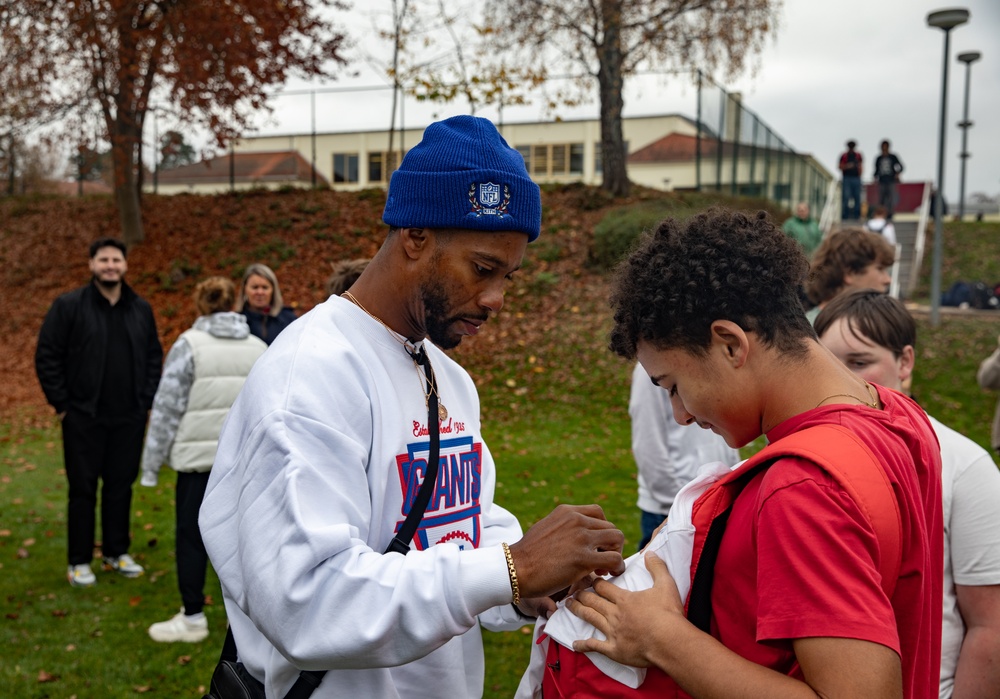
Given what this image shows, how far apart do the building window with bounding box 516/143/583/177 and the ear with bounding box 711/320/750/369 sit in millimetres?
20314

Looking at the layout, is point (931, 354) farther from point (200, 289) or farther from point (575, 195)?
point (200, 289)

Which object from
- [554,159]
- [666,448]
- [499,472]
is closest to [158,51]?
[554,159]

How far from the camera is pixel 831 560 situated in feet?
4.65

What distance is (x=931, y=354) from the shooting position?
1424 cm

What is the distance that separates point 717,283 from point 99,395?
636cm

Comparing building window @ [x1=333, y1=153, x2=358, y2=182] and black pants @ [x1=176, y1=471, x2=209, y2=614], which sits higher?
building window @ [x1=333, y1=153, x2=358, y2=182]

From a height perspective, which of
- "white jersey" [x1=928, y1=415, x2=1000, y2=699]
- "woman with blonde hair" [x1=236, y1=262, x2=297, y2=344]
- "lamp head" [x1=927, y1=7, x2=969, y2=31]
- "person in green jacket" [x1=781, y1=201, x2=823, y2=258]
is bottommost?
"white jersey" [x1=928, y1=415, x2=1000, y2=699]

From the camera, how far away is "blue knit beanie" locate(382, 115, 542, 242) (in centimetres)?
205

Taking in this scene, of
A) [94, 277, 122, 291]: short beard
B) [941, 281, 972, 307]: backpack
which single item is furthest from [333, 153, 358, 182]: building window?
[94, 277, 122, 291]: short beard

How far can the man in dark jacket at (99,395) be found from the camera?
22.1 feet

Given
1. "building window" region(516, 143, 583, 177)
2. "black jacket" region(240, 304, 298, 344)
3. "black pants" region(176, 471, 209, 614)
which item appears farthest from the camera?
"building window" region(516, 143, 583, 177)

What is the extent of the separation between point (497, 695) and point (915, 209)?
35.1 m

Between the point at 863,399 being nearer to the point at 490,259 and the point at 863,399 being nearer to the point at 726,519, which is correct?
the point at 726,519

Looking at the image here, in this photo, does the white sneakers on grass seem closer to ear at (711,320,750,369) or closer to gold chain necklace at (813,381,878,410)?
ear at (711,320,750,369)
